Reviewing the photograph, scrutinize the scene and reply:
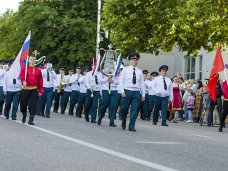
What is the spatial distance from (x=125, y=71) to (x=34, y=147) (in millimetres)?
7151

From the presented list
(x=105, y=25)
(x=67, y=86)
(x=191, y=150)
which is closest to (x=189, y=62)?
(x=105, y=25)

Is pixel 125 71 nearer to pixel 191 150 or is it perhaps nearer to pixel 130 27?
pixel 191 150

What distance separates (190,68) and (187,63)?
897 mm

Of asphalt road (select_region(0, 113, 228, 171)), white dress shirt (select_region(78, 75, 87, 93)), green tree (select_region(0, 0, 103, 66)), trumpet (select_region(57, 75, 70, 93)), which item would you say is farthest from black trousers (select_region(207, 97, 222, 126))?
green tree (select_region(0, 0, 103, 66))

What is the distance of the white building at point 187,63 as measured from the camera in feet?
154

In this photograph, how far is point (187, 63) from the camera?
170 feet

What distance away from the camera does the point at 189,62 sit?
51.6 meters

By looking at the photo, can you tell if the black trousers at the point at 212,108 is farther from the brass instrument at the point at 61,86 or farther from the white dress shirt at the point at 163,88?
the brass instrument at the point at 61,86

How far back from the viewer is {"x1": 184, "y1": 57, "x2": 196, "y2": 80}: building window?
50406 millimetres

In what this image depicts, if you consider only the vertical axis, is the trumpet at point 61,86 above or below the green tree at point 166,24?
below

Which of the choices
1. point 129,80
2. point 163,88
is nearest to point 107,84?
point 163,88

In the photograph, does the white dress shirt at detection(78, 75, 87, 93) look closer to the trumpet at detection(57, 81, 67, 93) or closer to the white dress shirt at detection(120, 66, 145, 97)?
the trumpet at detection(57, 81, 67, 93)

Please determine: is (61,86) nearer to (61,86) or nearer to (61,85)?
(61,86)

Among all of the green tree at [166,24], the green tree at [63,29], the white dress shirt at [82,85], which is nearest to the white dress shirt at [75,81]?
the white dress shirt at [82,85]
